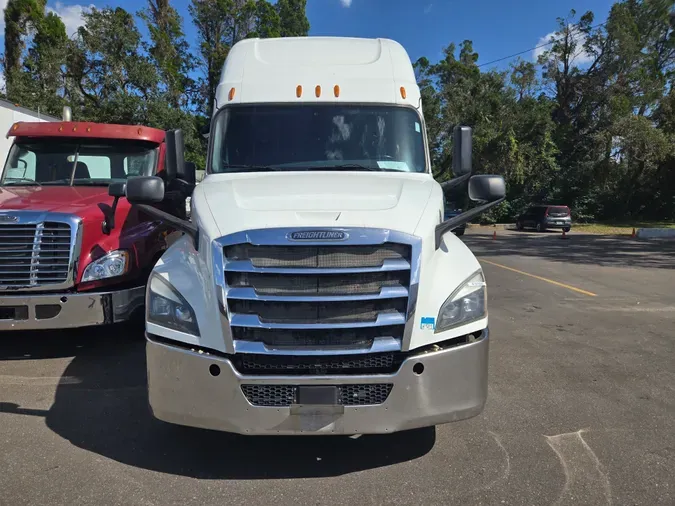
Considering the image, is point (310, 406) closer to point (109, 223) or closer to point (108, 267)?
point (108, 267)

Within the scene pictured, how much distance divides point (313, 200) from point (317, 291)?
691 mm

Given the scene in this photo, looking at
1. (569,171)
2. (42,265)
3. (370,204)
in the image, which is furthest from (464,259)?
(569,171)

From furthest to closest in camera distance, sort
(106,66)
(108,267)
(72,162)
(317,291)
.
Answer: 1. (106,66)
2. (72,162)
3. (108,267)
4. (317,291)

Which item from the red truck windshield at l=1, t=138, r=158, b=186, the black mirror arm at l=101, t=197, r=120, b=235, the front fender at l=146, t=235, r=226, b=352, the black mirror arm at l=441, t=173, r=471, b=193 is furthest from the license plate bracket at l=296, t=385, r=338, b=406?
the red truck windshield at l=1, t=138, r=158, b=186

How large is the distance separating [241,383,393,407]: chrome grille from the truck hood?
975 millimetres

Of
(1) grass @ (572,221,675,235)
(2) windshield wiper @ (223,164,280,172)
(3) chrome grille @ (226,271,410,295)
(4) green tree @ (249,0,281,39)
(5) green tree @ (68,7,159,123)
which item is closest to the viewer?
(3) chrome grille @ (226,271,410,295)

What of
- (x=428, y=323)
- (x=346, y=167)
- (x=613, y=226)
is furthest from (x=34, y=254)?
(x=613, y=226)

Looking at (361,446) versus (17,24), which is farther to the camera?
(17,24)

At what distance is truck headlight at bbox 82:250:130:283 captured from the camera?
5.48 m

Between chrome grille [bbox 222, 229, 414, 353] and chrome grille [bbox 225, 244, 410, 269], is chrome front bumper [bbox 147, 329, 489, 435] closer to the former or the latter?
chrome grille [bbox 222, 229, 414, 353]

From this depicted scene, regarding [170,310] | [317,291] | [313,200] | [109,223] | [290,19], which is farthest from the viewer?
[290,19]

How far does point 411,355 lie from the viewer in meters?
3.42

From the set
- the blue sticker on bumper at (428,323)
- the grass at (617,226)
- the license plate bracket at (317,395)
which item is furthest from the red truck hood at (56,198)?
the grass at (617,226)

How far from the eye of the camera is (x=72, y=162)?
697cm
